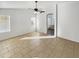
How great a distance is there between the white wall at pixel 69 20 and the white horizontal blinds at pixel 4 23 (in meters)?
3.11

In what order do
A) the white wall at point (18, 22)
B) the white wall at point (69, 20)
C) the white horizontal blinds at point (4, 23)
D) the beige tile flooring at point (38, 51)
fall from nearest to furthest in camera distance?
the beige tile flooring at point (38, 51) → the white wall at point (69, 20) → the white horizontal blinds at point (4, 23) → the white wall at point (18, 22)

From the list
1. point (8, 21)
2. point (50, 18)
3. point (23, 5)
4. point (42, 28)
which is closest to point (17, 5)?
point (23, 5)

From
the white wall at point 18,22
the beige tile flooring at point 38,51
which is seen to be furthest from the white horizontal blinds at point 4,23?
the beige tile flooring at point 38,51

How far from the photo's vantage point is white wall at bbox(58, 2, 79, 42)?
235 inches

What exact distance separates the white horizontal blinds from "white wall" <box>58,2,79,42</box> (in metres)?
3.11

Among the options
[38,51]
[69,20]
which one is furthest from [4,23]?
[69,20]

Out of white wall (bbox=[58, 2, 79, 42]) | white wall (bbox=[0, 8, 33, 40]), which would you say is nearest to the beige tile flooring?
white wall (bbox=[58, 2, 79, 42])

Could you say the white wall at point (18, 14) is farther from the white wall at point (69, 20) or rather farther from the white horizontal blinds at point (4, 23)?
the white wall at point (69, 20)

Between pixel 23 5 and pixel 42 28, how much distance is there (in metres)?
2.38

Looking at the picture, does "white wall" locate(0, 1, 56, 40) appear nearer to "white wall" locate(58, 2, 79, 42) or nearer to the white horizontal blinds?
the white horizontal blinds

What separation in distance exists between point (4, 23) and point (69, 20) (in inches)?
133

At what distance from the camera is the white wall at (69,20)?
19.5 feet

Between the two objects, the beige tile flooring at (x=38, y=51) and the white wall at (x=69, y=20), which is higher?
the white wall at (x=69, y=20)

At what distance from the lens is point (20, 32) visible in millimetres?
6996
